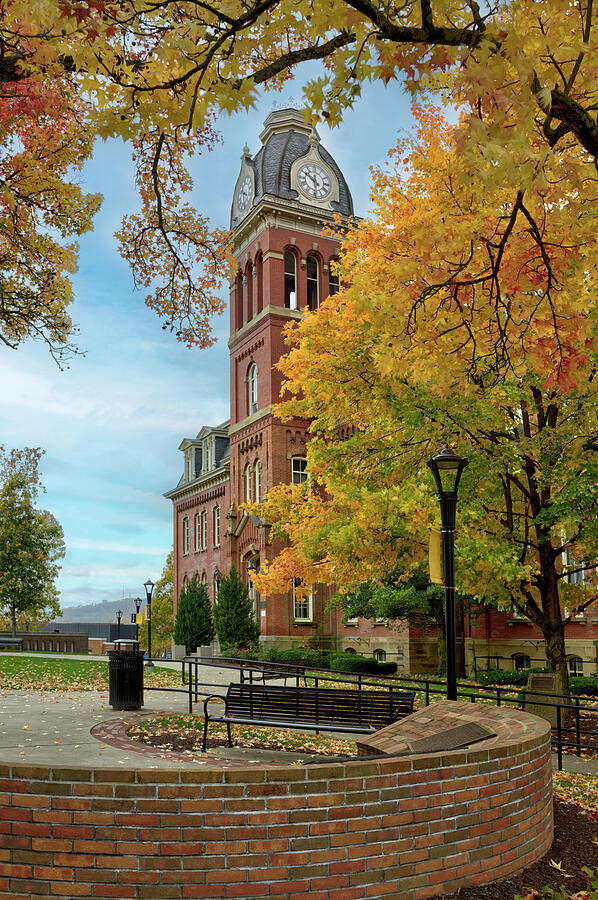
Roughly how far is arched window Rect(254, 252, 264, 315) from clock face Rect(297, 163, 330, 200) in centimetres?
442

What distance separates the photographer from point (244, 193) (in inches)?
1756

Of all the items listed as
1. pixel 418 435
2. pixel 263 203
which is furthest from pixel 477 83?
pixel 263 203

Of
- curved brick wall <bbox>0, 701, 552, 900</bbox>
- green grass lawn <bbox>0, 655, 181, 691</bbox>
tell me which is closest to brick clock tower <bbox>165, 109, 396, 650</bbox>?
green grass lawn <bbox>0, 655, 181, 691</bbox>

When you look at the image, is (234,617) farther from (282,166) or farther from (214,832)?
(214,832)

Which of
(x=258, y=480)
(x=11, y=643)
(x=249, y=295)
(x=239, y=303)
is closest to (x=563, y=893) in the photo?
(x=11, y=643)

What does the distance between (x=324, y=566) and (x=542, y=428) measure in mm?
7984

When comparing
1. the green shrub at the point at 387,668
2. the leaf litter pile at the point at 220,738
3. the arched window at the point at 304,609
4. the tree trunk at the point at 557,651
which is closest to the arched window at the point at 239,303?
the arched window at the point at 304,609

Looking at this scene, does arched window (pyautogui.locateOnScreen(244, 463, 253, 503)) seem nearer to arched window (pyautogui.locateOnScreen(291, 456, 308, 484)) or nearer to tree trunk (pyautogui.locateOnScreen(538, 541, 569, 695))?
arched window (pyautogui.locateOnScreen(291, 456, 308, 484))

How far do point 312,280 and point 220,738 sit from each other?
113 ft

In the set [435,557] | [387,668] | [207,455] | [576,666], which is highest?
[207,455]

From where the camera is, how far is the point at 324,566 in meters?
19.5

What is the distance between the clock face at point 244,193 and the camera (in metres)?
43.9

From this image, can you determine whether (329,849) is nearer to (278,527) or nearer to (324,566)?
(324,566)

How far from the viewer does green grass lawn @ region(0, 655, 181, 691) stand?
19.6 meters
